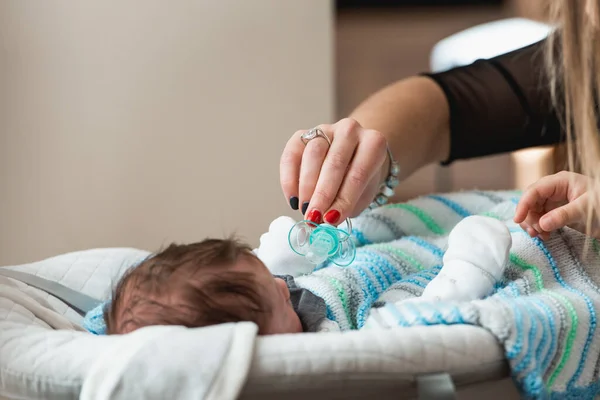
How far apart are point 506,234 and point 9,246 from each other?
124cm

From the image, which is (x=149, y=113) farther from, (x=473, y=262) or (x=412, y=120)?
(x=473, y=262)

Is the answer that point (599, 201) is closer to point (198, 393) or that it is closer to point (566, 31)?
point (566, 31)

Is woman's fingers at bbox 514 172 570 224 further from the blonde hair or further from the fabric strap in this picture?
the fabric strap

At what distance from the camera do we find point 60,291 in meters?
0.79

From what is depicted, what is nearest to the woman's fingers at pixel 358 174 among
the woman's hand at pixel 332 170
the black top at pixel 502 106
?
the woman's hand at pixel 332 170

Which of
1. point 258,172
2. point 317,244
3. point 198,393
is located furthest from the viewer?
point 258,172

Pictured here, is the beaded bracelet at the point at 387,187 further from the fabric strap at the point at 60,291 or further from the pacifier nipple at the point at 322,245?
the fabric strap at the point at 60,291

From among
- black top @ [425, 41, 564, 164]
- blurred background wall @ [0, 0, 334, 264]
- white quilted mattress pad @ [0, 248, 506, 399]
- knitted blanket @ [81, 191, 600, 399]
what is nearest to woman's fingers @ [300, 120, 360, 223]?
knitted blanket @ [81, 191, 600, 399]

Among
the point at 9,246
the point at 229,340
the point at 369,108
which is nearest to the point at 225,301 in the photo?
the point at 229,340

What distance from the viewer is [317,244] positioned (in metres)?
0.71

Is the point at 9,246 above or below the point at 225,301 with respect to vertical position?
below

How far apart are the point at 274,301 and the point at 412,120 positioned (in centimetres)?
53

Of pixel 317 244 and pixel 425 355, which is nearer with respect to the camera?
pixel 425 355

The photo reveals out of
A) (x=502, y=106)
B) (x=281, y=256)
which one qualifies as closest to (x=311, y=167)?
(x=281, y=256)
